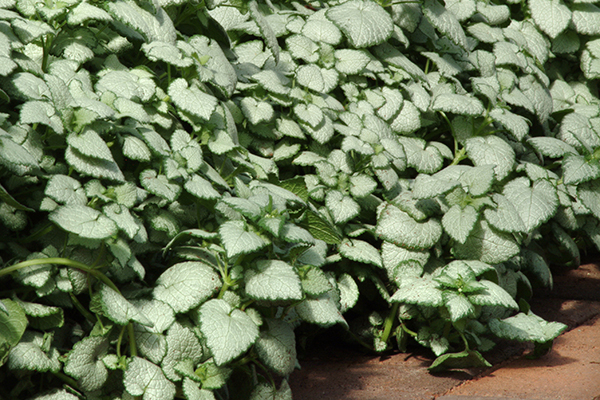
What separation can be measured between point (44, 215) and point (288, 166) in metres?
1.05

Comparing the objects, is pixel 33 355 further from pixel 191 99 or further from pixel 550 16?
pixel 550 16

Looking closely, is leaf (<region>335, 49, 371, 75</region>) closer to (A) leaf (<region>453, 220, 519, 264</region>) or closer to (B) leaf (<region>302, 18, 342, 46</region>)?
(B) leaf (<region>302, 18, 342, 46</region>)

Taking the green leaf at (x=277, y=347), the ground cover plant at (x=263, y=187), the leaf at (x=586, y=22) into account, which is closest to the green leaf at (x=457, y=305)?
the ground cover plant at (x=263, y=187)

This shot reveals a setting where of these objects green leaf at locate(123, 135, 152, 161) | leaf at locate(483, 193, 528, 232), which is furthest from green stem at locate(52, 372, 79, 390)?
leaf at locate(483, 193, 528, 232)

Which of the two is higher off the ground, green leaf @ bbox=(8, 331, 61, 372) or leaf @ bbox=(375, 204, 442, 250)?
green leaf @ bbox=(8, 331, 61, 372)

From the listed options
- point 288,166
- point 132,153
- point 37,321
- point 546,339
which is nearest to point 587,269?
point 546,339

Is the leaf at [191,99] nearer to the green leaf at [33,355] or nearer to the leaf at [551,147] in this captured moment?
the green leaf at [33,355]

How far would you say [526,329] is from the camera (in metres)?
2.26

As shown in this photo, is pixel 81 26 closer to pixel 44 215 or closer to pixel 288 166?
pixel 44 215

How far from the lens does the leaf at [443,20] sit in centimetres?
274

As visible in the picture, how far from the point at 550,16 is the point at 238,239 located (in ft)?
8.44

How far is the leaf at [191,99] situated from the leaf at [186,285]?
1.63 feet

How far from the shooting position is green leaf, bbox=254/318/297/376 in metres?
1.79

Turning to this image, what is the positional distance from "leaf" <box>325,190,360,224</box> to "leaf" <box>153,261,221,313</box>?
0.63 meters
